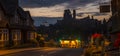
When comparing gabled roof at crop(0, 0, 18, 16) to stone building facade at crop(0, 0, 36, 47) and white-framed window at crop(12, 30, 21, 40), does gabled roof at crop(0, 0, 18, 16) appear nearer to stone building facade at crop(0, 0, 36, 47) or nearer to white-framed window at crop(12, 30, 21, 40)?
stone building facade at crop(0, 0, 36, 47)

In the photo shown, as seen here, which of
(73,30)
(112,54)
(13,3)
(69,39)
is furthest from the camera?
(73,30)

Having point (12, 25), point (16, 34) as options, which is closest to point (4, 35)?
point (12, 25)

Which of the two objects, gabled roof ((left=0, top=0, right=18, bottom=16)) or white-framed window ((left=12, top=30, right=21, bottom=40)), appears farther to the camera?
gabled roof ((left=0, top=0, right=18, bottom=16))

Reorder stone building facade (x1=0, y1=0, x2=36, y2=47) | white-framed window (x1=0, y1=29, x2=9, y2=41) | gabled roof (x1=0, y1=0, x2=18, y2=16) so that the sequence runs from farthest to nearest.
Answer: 1. gabled roof (x1=0, y1=0, x2=18, y2=16)
2. stone building facade (x1=0, y1=0, x2=36, y2=47)
3. white-framed window (x1=0, y1=29, x2=9, y2=41)

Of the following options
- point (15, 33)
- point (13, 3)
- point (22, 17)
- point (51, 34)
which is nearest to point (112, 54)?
point (15, 33)

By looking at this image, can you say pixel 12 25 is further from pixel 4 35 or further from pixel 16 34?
pixel 4 35

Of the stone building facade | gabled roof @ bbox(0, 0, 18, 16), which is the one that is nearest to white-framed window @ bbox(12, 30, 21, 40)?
the stone building facade

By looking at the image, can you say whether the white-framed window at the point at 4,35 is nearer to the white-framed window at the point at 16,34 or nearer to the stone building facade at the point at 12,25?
the stone building facade at the point at 12,25

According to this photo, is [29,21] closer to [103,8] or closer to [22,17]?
[22,17]

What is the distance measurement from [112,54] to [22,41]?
184 feet

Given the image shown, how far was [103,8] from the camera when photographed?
29.7m

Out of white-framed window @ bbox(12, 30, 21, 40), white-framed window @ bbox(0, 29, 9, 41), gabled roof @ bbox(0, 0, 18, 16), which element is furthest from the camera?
gabled roof @ bbox(0, 0, 18, 16)

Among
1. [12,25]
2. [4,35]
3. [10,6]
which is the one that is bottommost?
[4,35]

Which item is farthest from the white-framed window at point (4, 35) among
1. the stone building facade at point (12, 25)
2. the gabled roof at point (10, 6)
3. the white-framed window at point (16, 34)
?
the gabled roof at point (10, 6)
